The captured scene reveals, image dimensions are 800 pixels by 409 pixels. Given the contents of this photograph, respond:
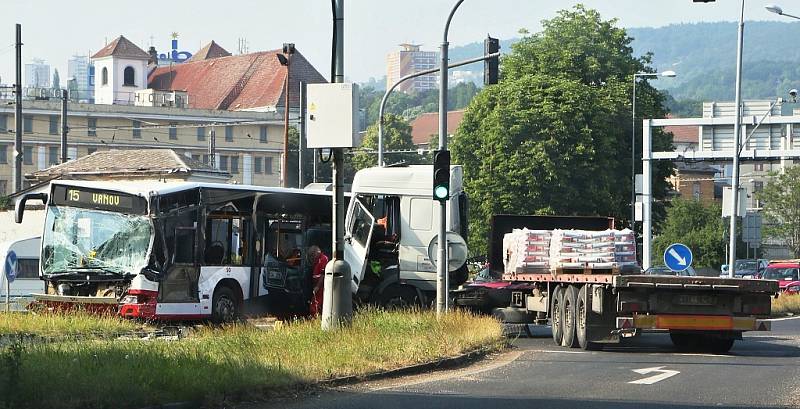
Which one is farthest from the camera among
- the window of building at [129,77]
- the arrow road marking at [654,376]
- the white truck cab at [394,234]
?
the window of building at [129,77]

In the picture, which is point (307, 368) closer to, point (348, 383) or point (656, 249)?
point (348, 383)

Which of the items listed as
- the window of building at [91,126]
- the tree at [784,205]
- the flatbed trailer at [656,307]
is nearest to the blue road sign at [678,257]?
the flatbed trailer at [656,307]

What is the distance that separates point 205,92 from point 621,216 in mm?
88841

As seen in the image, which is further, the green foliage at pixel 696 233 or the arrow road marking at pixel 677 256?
the green foliage at pixel 696 233

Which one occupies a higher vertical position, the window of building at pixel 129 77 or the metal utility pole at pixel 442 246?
the window of building at pixel 129 77

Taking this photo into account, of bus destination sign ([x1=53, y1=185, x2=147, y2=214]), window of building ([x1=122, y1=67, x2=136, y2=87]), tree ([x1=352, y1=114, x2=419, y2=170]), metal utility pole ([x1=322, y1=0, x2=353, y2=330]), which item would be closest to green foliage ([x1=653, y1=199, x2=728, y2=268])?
tree ([x1=352, y1=114, x2=419, y2=170])

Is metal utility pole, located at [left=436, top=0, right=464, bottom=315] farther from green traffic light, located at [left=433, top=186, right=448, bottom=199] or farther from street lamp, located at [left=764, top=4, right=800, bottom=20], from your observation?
street lamp, located at [left=764, top=4, right=800, bottom=20]

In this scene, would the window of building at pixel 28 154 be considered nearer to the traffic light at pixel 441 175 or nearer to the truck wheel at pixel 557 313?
the traffic light at pixel 441 175

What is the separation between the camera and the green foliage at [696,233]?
96562 mm

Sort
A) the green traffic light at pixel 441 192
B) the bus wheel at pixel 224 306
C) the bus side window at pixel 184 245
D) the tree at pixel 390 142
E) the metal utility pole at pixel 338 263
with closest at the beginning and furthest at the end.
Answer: the metal utility pole at pixel 338 263
the green traffic light at pixel 441 192
the bus side window at pixel 184 245
the bus wheel at pixel 224 306
the tree at pixel 390 142

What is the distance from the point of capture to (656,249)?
326 ft

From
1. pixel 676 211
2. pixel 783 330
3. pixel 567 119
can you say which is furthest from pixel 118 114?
pixel 783 330

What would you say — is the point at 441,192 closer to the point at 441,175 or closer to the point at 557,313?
the point at 441,175

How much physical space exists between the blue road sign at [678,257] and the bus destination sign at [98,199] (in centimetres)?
1374
